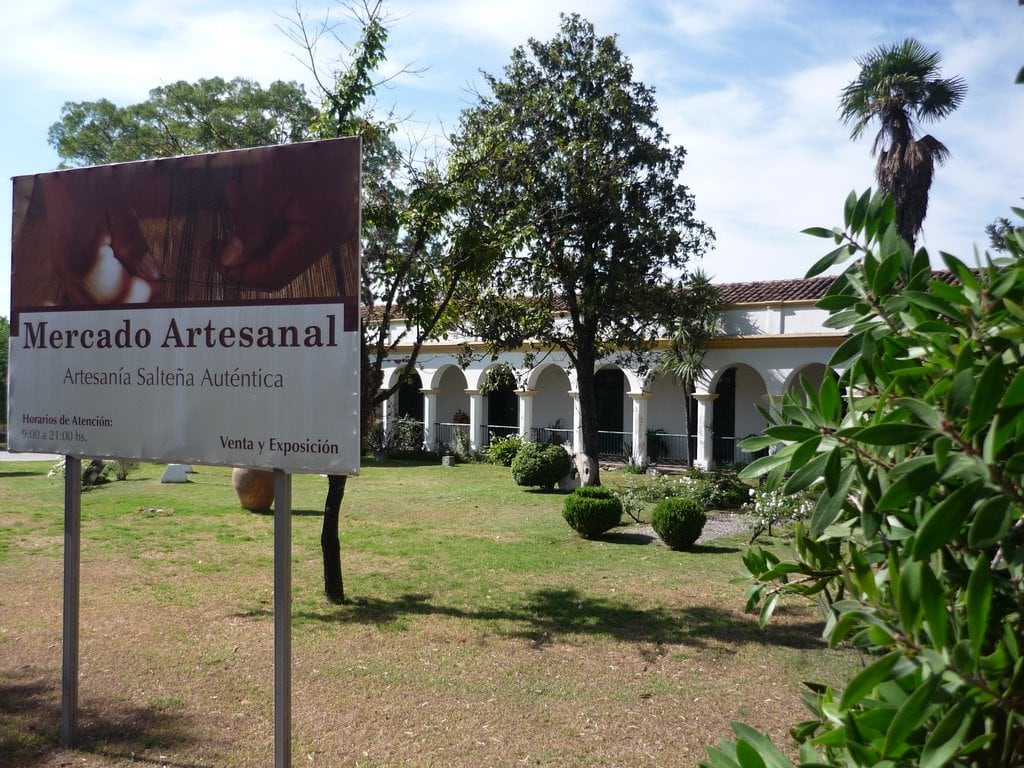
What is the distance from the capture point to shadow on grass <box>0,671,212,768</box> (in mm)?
4364

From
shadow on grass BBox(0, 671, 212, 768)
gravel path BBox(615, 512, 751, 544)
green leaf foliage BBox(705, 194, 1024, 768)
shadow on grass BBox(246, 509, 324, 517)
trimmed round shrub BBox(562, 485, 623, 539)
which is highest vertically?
green leaf foliage BBox(705, 194, 1024, 768)

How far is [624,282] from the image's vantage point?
54.9 feet

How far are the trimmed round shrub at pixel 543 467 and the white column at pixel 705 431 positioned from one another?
15.2 feet

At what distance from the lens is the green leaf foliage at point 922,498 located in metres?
1.04

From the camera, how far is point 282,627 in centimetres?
391

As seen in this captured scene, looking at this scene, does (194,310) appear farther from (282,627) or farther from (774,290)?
(774,290)

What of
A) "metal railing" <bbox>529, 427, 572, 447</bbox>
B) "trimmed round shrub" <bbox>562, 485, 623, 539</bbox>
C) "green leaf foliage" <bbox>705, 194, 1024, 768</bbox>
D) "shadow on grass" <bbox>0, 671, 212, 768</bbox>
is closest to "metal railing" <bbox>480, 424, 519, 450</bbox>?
"metal railing" <bbox>529, 427, 572, 447</bbox>

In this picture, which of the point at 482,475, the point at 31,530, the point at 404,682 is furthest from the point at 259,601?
the point at 482,475

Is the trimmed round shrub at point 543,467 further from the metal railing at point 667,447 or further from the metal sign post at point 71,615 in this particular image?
the metal sign post at point 71,615

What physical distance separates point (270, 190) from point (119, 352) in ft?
3.93

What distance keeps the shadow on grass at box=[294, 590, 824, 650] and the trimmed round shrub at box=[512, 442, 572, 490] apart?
933 cm

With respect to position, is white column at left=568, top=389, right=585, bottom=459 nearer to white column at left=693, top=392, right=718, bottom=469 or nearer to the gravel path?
white column at left=693, top=392, right=718, bottom=469

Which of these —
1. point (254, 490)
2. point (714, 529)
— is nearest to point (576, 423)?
point (714, 529)

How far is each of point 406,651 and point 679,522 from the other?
5.22 metres
